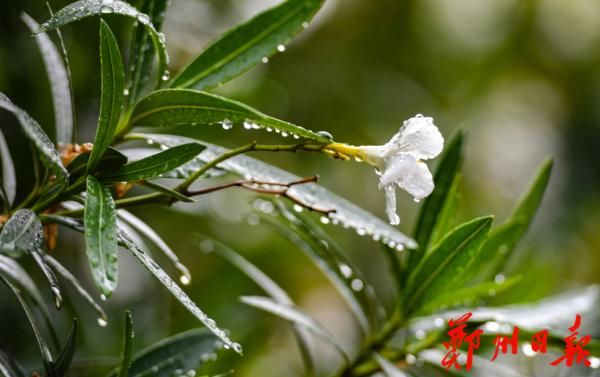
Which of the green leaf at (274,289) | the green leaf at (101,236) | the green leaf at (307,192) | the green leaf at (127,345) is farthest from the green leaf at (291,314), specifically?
the green leaf at (101,236)

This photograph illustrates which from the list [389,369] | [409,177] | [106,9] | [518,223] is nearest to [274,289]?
[389,369]

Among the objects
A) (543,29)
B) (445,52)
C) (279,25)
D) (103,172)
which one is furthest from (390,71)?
(103,172)

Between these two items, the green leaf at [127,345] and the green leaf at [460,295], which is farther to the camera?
the green leaf at [460,295]

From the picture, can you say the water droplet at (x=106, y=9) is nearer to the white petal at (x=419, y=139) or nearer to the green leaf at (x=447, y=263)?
the white petal at (x=419, y=139)

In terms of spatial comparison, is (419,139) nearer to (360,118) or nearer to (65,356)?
(65,356)

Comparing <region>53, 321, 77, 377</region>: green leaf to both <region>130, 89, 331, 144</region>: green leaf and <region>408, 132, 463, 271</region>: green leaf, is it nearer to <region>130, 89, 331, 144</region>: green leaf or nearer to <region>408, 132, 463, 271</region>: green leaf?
<region>130, 89, 331, 144</region>: green leaf

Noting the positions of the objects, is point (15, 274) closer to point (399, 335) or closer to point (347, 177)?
point (399, 335)
